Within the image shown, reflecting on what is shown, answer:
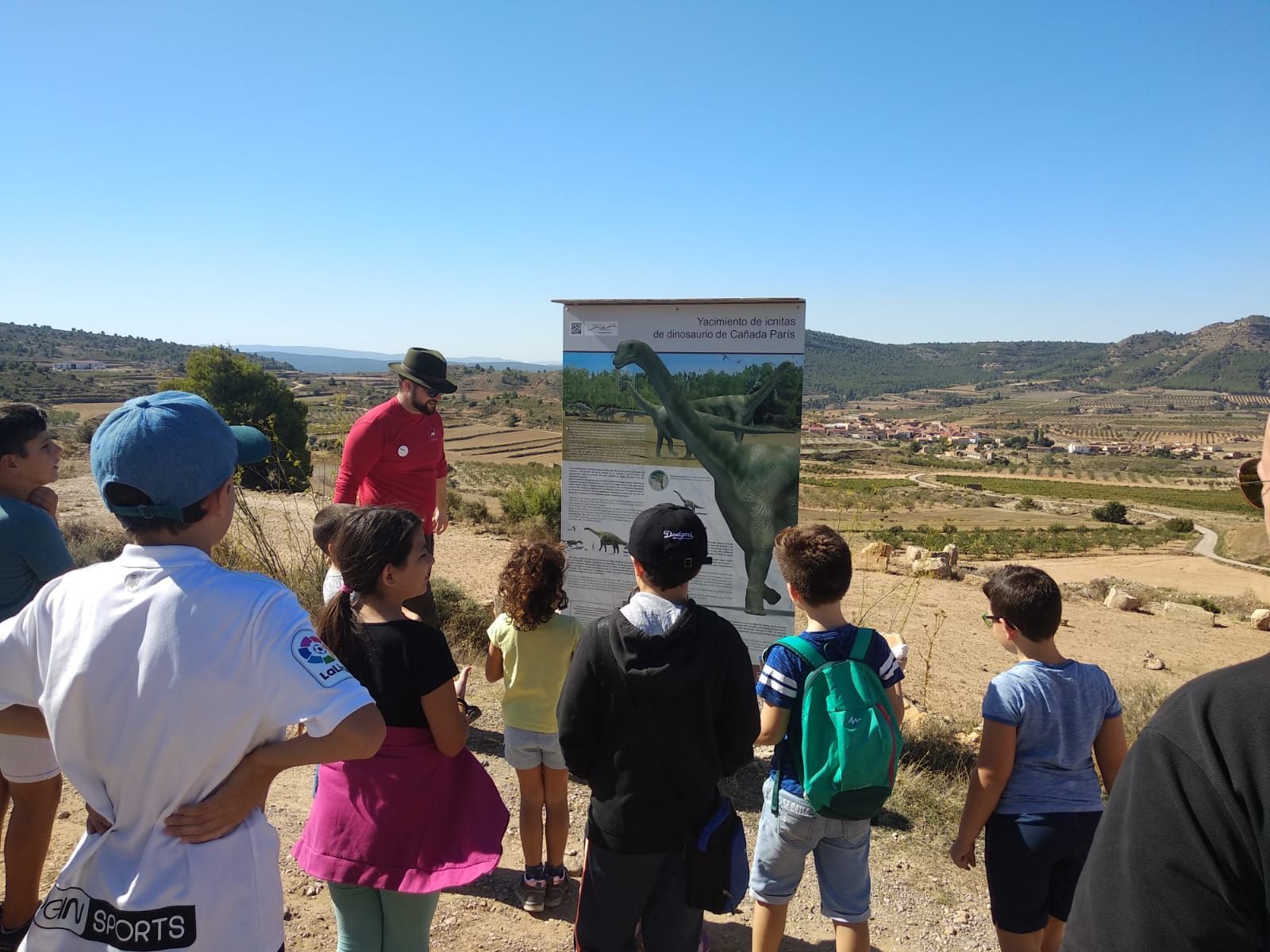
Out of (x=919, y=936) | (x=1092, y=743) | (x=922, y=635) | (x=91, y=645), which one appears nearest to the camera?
(x=91, y=645)

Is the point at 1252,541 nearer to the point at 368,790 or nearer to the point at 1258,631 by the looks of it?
the point at 1258,631

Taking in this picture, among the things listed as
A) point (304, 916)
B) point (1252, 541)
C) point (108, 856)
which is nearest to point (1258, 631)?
point (304, 916)

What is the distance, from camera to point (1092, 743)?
2.49m

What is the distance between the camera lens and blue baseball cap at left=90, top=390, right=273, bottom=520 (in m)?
1.48

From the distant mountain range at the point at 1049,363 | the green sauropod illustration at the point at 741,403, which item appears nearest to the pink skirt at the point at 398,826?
the green sauropod illustration at the point at 741,403

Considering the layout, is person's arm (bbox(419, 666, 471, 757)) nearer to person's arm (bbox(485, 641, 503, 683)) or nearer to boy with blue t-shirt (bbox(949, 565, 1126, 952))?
person's arm (bbox(485, 641, 503, 683))

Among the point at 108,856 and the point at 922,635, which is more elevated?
the point at 108,856

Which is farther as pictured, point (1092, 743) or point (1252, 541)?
point (1252, 541)

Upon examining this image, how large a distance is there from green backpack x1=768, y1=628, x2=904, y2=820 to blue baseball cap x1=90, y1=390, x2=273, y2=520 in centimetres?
177

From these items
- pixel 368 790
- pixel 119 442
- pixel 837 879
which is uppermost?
pixel 119 442

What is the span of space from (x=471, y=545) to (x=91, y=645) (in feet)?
36.4

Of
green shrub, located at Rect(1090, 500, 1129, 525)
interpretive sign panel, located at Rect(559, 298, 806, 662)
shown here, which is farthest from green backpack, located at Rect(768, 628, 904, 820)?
green shrub, located at Rect(1090, 500, 1129, 525)

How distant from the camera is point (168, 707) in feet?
4.56

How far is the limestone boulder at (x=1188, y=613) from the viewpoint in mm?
12023
